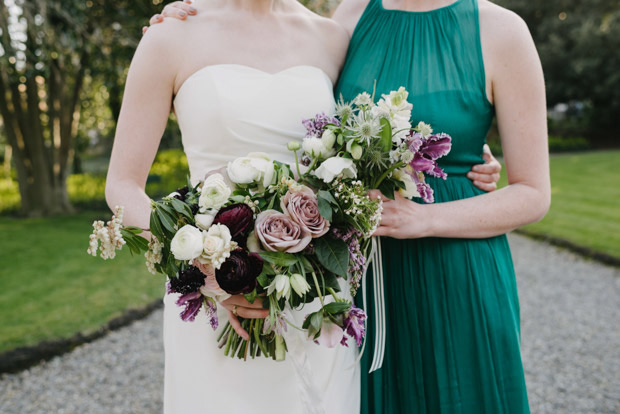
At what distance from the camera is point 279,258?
165cm

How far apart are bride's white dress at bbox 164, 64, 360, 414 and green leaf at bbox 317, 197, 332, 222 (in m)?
0.55

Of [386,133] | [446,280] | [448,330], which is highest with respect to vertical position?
[386,133]

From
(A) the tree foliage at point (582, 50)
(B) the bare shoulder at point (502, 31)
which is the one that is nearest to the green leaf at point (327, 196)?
(B) the bare shoulder at point (502, 31)

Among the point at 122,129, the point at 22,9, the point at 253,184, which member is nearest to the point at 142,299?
the point at 22,9

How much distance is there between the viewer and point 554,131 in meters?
27.2

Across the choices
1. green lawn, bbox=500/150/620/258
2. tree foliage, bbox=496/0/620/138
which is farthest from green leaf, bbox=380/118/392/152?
tree foliage, bbox=496/0/620/138

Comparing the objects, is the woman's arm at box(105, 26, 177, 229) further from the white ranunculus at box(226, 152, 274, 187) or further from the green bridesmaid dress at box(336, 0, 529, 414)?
the green bridesmaid dress at box(336, 0, 529, 414)

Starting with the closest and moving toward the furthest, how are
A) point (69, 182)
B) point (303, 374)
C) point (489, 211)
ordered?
1. point (303, 374)
2. point (489, 211)
3. point (69, 182)

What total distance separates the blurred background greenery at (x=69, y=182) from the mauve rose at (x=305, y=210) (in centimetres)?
497

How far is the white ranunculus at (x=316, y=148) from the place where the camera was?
5.90ft

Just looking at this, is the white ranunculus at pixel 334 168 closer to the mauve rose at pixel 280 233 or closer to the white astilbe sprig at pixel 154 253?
the mauve rose at pixel 280 233

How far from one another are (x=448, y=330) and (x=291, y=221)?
0.99 meters

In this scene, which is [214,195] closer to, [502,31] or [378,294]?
[378,294]

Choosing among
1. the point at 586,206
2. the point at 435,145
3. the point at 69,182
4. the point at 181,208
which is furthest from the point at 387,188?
the point at 69,182
